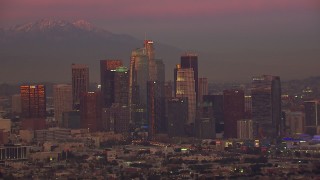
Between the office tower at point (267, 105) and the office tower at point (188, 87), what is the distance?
6.08 ft

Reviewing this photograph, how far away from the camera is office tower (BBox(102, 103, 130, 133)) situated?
104 ft

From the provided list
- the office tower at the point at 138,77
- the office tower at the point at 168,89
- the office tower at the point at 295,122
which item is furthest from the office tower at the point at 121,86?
the office tower at the point at 295,122

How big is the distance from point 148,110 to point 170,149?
19.3 feet

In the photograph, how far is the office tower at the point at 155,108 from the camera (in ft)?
104

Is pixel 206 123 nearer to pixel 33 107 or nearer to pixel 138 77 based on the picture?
pixel 33 107

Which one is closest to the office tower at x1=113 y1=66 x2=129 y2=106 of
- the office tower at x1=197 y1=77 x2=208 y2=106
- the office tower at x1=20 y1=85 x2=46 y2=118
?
the office tower at x1=197 y1=77 x2=208 y2=106

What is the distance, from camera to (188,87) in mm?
34094

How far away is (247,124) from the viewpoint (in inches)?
1212

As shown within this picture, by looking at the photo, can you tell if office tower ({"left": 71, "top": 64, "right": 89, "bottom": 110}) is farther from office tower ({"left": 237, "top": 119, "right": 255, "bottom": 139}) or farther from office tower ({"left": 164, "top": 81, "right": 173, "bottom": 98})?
office tower ({"left": 237, "top": 119, "right": 255, "bottom": 139})

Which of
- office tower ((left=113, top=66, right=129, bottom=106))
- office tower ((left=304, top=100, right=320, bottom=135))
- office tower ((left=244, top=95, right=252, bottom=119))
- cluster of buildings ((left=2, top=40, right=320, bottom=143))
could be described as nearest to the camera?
office tower ((left=304, top=100, right=320, bottom=135))

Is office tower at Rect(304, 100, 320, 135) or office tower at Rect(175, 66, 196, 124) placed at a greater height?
office tower at Rect(175, 66, 196, 124)

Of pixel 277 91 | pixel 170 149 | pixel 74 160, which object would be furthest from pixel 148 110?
pixel 74 160

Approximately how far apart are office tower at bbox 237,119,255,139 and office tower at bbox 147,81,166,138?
2207mm

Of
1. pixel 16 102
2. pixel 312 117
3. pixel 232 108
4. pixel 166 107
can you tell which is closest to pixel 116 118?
pixel 166 107
